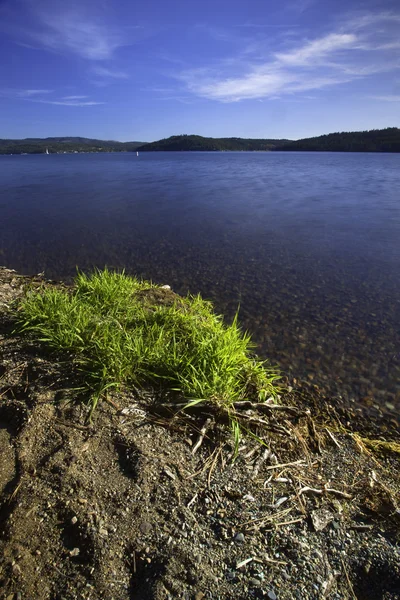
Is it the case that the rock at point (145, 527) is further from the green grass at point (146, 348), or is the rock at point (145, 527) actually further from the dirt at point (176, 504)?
the green grass at point (146, 348)

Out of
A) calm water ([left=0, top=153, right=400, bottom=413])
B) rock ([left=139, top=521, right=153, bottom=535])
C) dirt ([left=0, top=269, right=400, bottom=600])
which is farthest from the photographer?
calm water ([left=0, top=153, right=400, bottom=413])

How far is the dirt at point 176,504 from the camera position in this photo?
178 cm

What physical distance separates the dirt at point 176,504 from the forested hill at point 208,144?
130368 millimetres

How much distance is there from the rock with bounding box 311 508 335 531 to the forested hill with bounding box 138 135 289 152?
430 ft

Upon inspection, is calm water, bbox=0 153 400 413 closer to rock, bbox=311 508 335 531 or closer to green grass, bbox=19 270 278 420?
green grass, bbox=19 270 278 420

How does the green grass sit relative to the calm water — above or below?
above

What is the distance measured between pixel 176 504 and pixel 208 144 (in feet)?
462

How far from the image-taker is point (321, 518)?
2.15 meters

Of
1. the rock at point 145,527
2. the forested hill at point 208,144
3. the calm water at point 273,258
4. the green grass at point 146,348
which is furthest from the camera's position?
the forested hill at point 208,144

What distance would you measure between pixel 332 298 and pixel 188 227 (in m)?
7.05

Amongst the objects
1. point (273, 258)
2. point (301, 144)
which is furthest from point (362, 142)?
point (273, 258)

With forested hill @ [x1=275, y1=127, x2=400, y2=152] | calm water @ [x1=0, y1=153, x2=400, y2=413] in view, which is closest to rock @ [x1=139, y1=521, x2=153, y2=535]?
calm water @ [x1=0, y1=153, x2=400, y2=413]

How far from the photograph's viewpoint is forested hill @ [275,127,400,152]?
85.4 meters

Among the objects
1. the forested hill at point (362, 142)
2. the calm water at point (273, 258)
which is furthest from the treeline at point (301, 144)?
the calm water at point (273, 258)
